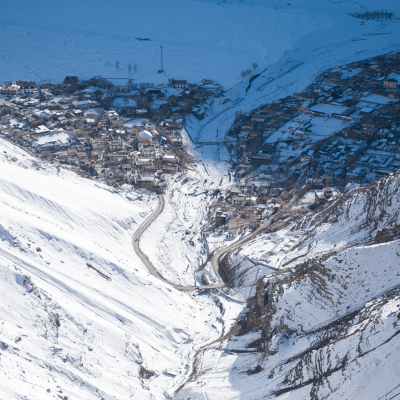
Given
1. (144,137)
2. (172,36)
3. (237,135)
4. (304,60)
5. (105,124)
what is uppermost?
(172,36)

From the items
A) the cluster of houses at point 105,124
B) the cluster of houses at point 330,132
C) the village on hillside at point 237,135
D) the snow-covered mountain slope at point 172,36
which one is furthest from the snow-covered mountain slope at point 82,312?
the snow-covered mountain slope at point 172,36

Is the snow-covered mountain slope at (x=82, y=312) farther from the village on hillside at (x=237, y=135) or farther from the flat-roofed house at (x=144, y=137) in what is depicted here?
the flat-roofed house at (x=144, y=137)

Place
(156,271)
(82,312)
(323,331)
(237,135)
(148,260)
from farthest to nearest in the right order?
(237,135), (148,260), (156,271), (82,312), (323,331)

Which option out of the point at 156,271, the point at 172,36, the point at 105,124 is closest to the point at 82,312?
the point at 156,271

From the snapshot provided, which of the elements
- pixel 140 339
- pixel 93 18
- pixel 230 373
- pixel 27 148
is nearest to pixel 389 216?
pixel 230 373

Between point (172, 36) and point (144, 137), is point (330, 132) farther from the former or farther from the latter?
point (172, 36)

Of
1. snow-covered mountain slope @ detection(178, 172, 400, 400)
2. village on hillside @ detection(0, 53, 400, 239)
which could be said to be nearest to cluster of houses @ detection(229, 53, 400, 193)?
village on hillside @ detection(0, 53, 400, 239)

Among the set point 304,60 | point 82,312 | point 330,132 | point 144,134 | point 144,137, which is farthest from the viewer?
point 304,60

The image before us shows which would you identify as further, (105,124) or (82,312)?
(105,124)

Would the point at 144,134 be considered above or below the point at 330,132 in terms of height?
above
